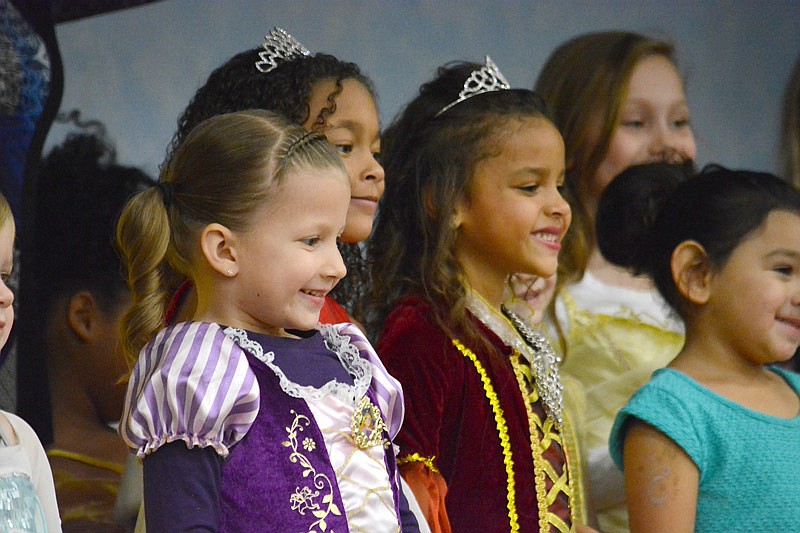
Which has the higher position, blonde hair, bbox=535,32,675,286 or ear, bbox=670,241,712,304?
blonde hair, bbox=535,32,675,286

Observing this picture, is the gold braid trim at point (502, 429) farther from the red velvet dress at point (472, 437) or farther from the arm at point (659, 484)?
the arm at point (659, 484)

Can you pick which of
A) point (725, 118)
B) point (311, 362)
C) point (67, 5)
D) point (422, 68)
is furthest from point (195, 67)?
point (725, 118)

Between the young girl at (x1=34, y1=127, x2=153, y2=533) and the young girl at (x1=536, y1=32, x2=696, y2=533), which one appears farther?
the young girl at (x1=536, y1=32, x2=696, y2=533)

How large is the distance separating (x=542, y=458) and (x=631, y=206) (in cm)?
75

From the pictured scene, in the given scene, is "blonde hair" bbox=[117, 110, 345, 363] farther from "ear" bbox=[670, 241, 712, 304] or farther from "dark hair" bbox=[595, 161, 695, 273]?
"dark hair" bbox=[595, 161, 695, 273]

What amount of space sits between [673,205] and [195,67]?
42.1 inches

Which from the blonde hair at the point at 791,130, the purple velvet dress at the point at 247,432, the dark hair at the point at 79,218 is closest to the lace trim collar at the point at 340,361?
the purple velvet dress at the point at 247,432

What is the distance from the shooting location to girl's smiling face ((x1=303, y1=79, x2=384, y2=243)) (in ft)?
7.56

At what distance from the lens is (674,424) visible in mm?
2453

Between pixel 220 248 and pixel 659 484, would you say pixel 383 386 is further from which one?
pixel 659 484

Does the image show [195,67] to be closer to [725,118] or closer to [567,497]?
[567,497]

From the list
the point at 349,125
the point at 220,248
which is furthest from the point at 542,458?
the point at 220,248

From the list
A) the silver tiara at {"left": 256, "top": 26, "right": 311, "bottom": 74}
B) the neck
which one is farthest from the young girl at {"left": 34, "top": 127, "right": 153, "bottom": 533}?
the neck

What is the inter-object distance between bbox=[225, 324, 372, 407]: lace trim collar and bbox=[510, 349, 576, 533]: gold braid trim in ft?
1.68
